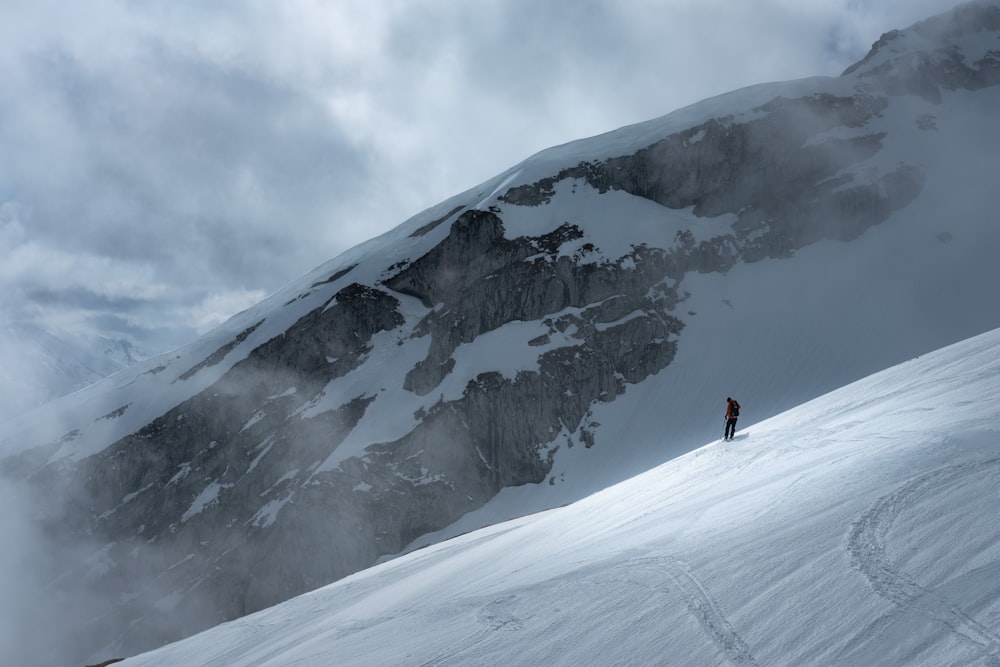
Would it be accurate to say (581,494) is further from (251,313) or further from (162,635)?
(251,313)

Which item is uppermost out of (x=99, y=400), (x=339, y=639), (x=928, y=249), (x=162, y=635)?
(x=99, y=400)

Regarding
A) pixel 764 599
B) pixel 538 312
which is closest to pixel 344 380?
pixel 538 312

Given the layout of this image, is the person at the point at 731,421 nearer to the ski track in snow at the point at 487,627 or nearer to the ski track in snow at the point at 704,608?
the ski track in snow at the point at 704,608

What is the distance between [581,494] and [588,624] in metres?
62.0

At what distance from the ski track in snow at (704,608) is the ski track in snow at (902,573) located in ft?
2.98

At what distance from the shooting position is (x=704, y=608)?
22.1ft

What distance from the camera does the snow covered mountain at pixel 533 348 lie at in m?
76.4

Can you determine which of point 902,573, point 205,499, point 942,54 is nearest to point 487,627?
point 902,573

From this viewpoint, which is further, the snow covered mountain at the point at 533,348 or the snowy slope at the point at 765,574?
the snow covered mountain at the point at 533,348

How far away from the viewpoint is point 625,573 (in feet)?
28.1

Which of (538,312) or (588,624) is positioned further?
(538,312)

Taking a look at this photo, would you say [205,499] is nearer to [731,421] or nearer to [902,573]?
[731,421]

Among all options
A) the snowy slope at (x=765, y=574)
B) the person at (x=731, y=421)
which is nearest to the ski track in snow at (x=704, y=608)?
the snowy slope at (x=765, y=574)

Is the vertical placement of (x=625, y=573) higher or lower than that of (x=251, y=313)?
lower
